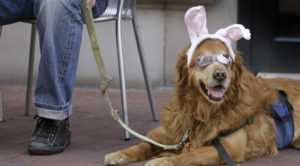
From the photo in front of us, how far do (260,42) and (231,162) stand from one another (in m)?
3.11

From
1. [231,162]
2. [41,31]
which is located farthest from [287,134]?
[41,31]

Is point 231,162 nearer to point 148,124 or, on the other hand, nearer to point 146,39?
point 148,124

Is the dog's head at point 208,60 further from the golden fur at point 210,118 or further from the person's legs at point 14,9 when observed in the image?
the person's legs at point 14,9

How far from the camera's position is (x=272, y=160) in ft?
10.6

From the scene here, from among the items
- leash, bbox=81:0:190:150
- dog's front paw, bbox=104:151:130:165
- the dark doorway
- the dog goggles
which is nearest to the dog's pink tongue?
the dog goggles

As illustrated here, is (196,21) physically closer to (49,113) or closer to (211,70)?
(211,70)

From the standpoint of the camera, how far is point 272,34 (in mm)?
5879

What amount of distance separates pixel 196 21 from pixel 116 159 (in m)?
0.82

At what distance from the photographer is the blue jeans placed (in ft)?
10.3

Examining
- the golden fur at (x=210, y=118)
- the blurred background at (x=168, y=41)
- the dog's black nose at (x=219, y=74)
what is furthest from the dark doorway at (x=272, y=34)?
the dog's black nose at (x=219, y=74)

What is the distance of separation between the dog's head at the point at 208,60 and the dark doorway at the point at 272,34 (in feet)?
8.91

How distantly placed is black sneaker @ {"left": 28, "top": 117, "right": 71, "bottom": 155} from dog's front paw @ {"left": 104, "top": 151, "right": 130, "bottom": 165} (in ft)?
1.23

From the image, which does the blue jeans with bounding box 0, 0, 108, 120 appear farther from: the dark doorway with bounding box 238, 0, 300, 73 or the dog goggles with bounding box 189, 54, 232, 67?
the dark doorway with bounding box 238, 0, 300, 73

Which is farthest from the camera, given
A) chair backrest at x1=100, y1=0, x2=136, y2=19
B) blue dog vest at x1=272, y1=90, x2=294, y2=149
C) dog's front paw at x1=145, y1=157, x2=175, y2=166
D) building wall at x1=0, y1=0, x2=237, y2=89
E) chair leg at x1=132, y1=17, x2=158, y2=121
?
building wall at x1=0, y1=0, x2=237, y2=89
